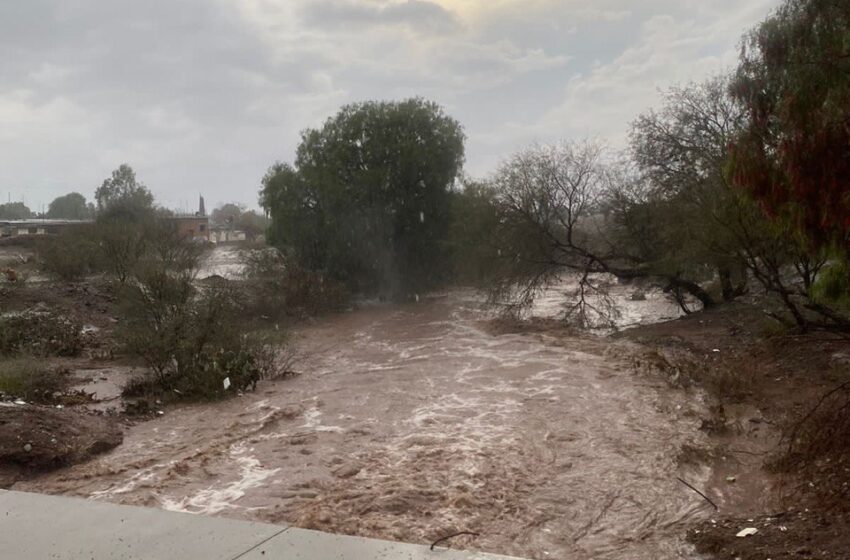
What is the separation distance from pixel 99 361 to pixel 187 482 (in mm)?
12632

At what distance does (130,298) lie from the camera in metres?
18.6

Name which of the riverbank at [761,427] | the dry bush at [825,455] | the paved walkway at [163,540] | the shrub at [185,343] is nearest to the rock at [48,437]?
the shrub at [185,343]

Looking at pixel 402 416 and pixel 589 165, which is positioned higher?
pixel 589 165

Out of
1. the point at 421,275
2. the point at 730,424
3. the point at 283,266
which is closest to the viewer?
the point at 730,424

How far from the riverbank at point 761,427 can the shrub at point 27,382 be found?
12.1 meters

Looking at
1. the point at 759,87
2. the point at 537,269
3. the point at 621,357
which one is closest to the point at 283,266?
the point at 537,269

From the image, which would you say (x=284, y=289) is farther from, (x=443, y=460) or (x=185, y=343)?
(x=443, y=460)

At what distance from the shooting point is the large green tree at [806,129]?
682 centimetres

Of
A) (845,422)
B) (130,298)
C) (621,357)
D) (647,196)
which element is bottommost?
(621,357)

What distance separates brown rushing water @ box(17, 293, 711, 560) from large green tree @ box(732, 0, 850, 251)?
3.41 meters

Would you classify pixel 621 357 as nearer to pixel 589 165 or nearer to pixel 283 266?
pixel 589 165

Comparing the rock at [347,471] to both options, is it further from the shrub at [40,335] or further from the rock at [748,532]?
the shrub at [40,335]

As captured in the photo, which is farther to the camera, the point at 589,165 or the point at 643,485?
the point at 589,165

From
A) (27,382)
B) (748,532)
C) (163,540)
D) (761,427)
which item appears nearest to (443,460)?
(748,532)
